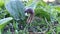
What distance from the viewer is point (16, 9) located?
1.83ft

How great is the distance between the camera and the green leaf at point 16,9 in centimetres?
53

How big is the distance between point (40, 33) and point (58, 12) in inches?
7.8

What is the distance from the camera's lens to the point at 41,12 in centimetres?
58

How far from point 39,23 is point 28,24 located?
0.05 m

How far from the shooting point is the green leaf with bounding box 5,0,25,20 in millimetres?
533

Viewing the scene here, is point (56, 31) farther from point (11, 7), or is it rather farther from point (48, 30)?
point (11, 7)

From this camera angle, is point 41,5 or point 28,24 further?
point 41,5

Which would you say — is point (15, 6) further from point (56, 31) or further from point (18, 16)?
point (56, 31)

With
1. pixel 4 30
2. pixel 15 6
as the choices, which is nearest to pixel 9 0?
pixel 15 6

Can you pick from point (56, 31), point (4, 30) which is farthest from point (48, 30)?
point (4, 30)

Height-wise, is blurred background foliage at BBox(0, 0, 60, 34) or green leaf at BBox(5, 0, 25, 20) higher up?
green leaf at BBox(5, 0, 25, 20)

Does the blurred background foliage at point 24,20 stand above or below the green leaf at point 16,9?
below

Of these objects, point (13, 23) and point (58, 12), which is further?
point (58, 12)

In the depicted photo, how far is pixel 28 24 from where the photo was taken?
50 cm
